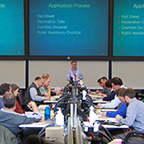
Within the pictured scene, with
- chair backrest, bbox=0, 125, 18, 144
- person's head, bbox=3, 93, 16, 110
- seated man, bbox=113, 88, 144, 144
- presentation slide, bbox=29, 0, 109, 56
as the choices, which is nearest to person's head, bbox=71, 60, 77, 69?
presentation slide, bbox=29, 0, 109, 56

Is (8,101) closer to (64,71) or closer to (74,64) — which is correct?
(74,64)

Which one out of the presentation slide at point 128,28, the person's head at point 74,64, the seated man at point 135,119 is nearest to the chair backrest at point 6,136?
the seated man at point 135,119

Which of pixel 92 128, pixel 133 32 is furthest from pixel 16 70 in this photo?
pixel 92 128

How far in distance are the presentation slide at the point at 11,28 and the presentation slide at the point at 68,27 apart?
32 cm

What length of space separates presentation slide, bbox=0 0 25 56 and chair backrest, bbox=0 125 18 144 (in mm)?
6082

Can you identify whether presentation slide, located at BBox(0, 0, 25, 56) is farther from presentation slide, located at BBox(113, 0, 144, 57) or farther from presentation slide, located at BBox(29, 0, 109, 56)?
presentation slide, located at BBox(113, 0, 144, 57)

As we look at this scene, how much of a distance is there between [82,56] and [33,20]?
6.32 feet

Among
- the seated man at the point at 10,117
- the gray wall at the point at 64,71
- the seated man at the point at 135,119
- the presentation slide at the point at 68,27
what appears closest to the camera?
the seated man at the point at 10,117

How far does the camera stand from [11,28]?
9008 mm

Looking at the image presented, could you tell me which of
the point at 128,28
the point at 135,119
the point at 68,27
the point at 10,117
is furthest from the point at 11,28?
the point at 135,119

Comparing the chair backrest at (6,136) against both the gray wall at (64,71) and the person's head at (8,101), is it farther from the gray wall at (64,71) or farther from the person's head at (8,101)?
the gray wall at (64,71)

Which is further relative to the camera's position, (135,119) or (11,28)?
(11,28)

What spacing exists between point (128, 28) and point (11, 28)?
3730 millimetres

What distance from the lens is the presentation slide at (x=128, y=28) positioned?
29.5 feet
